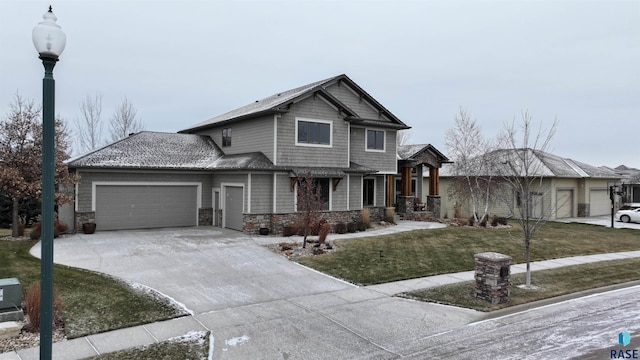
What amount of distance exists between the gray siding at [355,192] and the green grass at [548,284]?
10.9 m

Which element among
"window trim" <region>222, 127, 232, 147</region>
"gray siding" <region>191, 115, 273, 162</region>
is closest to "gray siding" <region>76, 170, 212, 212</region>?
"gray siding" <region>191, 115, 273, 162</region>

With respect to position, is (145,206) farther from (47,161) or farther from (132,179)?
(47,161)

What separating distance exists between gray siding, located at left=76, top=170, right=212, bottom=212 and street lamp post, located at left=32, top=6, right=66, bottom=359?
1569 centimetres

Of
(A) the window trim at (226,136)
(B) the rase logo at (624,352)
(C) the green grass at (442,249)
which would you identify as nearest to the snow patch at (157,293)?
(C) the green grass at (442,249)

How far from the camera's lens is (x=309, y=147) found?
2089cm

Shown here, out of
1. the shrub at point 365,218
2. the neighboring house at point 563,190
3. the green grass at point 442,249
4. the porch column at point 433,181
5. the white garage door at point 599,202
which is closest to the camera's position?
the green grass at point 442,249

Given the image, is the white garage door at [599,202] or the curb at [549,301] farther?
the white garage door at [599,202]

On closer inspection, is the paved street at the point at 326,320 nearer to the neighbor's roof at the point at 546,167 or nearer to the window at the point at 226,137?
the window at the point at 226,137

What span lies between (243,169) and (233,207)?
2481 mm

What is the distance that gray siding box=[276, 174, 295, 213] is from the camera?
1950cm

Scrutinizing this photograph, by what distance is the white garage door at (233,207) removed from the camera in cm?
1959

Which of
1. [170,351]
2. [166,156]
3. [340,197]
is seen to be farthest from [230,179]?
[170,351]

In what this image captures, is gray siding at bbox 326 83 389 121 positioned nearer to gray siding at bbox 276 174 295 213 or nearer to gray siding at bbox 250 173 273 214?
gray siding at bbox 276 174 295 213

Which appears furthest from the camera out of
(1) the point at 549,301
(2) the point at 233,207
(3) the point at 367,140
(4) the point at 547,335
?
(3) the point at 367,140
